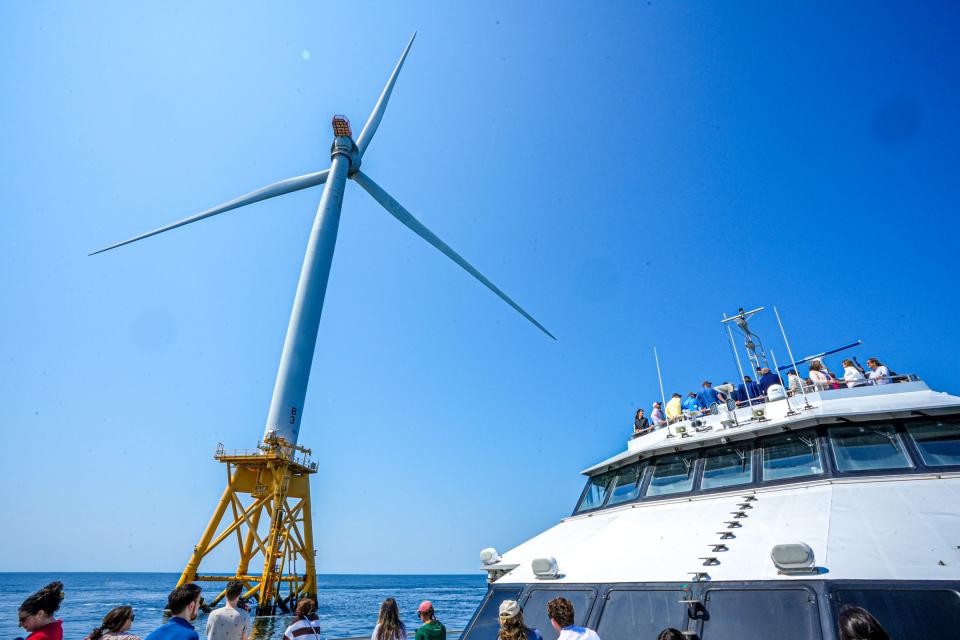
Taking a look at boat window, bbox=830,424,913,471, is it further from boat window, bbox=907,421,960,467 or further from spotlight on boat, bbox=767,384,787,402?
spotlight on boat, bbox=767,384,787,402

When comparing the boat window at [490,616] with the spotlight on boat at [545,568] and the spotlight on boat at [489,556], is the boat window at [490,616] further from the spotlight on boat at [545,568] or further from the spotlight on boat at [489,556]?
the spotlight on boat at [489,556]

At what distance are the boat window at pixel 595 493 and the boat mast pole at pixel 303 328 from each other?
22832 mm

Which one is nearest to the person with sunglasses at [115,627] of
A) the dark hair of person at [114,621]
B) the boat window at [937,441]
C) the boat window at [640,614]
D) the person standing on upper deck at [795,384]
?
the dark hair of person at [114,621]

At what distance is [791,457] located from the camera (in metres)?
7.39

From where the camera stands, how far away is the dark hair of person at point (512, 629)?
13.9 feet

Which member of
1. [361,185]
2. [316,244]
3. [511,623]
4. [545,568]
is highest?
[361,185]

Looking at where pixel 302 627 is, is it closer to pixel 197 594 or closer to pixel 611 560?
pixel 197 594

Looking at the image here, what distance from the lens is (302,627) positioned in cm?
658

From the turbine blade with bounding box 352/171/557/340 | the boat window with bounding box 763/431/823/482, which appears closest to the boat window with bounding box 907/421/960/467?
the boat window with bounding box 763/431/823/482

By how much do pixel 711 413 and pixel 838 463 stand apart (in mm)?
3325

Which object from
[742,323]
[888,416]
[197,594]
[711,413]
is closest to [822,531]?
[888,416]

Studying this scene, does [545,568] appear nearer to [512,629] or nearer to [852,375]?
[512,629]

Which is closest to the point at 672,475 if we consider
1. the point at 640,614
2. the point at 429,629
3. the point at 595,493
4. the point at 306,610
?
the point at 595,493

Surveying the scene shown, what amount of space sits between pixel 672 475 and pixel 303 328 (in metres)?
25.8
